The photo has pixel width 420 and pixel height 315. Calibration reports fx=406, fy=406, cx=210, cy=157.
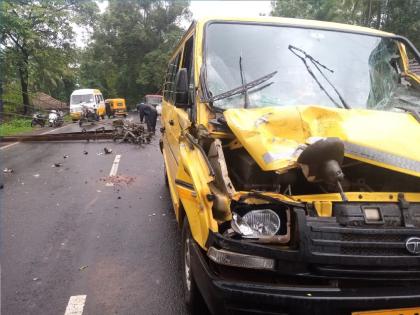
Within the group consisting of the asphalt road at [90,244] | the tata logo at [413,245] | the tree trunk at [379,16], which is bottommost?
the asphalt road at [90,244]

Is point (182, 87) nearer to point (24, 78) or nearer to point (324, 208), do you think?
point (324, 208)

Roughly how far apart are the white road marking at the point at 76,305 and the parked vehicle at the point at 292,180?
920 millimetres

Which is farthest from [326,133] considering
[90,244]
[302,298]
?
[90,244]

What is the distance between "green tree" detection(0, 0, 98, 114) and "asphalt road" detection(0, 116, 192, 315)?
58.3ft

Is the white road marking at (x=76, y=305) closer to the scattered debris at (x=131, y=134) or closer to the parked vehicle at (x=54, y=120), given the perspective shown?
the scattered debris at (x=131, y=134)

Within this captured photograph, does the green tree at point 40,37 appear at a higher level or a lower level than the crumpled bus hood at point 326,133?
higher

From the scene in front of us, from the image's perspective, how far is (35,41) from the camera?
86.5 feet

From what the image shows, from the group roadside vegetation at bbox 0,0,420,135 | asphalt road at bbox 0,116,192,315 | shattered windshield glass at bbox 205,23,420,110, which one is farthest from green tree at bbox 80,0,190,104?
shattered windshield glass at bbox 205,23,420,110

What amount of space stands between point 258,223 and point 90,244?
298 centimetres

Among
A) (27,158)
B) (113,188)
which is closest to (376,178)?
(113,188)

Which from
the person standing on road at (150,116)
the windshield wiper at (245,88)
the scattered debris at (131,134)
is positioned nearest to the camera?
the windshield wiper at (245,88)

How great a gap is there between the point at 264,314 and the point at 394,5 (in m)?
20.7

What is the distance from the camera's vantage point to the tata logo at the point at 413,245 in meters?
2.33

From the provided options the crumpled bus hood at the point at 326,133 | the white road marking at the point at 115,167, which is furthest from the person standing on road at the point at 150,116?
the crumpled bus hood at the point at 326,133
